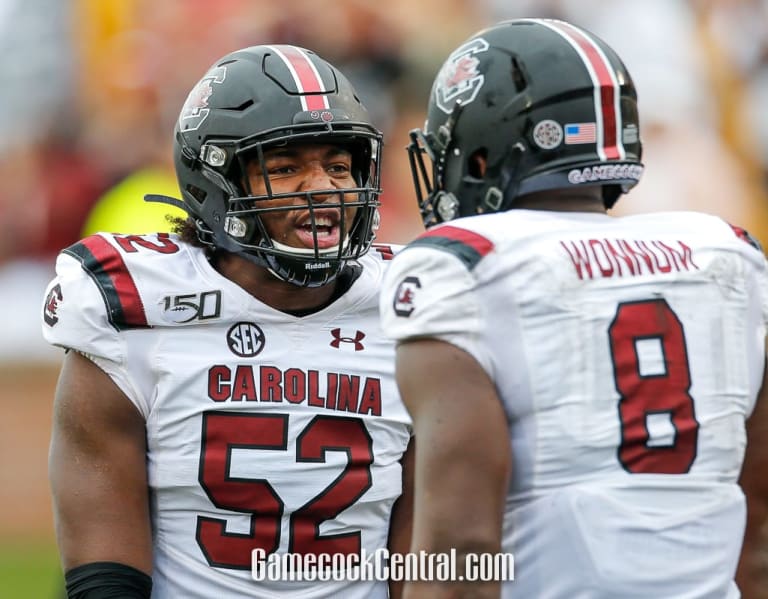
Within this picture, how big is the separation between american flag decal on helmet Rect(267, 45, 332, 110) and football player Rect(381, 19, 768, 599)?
0.78m

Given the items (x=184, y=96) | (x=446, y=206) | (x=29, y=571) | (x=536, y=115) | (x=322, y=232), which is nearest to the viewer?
(x=536, y=115)

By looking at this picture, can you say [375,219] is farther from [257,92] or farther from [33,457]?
[33,457]

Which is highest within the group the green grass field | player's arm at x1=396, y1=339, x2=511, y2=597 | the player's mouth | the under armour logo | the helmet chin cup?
the helmet chin cup

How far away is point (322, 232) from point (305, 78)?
15.0 inches

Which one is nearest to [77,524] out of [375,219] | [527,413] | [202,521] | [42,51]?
[202,521]

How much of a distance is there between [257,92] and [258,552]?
1.02 meters

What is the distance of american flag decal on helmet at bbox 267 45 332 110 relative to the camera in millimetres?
2926

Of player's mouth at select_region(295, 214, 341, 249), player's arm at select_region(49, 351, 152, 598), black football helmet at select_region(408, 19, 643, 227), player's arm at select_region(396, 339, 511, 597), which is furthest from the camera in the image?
player's mouth at select_region(295, 214, 341, 249)

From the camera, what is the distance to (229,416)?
2.79 m

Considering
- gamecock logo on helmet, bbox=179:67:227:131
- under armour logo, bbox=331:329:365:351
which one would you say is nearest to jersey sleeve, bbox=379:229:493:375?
under armour logo, bbox=331:329:365:351

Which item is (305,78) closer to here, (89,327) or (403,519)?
(89,327)

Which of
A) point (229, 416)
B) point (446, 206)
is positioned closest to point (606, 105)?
point (446, 206)

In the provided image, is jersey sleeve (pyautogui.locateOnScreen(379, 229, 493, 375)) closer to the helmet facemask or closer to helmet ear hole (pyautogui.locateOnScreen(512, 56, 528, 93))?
helmet ear hole (pyautogui.locateOnScreen(512, 56, 528, 93))

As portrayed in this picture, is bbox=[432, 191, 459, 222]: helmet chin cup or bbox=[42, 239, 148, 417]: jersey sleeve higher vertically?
bbox=[432, 191, 459, 222]: helmet chin cup
